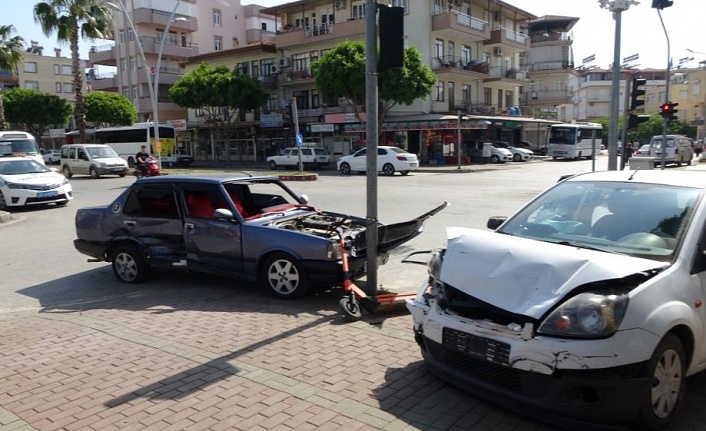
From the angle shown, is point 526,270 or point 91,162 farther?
point 91,162

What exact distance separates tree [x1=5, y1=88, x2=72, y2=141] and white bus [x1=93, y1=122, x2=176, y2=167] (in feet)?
49.3

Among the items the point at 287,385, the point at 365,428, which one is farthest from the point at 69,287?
the point at 365,428

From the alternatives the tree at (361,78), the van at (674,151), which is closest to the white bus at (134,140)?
the tree at (361,78)

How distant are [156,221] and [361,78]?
29.6m

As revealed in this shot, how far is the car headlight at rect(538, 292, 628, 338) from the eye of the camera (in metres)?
3.11

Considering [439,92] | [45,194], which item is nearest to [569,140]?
→ [439,92]

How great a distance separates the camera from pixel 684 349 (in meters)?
3.46

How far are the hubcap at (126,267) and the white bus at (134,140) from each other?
35.6 meters

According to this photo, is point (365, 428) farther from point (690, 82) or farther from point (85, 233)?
point (690, 82)

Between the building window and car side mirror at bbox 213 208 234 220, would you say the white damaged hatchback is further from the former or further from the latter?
the building window

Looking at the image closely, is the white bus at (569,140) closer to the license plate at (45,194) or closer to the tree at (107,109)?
the license plate at (45,194)

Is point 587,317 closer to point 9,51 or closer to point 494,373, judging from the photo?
point 494,373

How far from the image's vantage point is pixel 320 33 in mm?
44031

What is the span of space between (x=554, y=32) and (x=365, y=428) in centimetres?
6905
